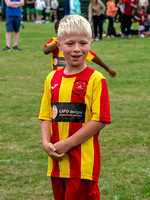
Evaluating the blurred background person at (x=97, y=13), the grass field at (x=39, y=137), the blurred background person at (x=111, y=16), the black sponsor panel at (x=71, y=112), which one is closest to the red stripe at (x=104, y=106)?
the black sponsor panel at (x=71, y=112)

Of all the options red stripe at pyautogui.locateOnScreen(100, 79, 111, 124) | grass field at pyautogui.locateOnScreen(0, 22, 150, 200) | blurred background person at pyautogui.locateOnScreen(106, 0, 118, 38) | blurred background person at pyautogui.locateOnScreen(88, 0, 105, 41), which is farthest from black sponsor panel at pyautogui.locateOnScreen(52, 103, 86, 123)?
blurred background person at pyautogui.locateOnScreen(106, 0, 118, 38)

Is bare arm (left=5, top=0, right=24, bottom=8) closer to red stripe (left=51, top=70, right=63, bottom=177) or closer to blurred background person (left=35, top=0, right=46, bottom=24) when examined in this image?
red stripe (left=51, top=70, right=63, bottom=177)

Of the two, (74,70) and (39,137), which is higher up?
(74,70)

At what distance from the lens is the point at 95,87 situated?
3164 mm

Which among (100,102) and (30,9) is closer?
(100,102)

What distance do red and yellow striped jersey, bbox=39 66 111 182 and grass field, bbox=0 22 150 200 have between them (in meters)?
1.59

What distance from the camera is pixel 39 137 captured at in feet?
23.1

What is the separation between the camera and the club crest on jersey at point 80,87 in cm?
314

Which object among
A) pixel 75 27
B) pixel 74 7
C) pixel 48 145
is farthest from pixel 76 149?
pixel 74 7

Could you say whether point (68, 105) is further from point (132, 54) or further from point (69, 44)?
point (132, 54)

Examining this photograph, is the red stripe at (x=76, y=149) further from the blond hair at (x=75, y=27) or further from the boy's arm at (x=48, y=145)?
the blond hair at (x=75, y=27)

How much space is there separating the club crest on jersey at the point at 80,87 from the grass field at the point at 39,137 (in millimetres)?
1855

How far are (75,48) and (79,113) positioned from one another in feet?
1.40

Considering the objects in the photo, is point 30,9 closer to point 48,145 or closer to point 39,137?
point 39,137
